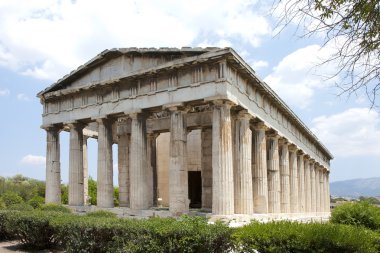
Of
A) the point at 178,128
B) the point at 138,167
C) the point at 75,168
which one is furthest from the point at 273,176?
the point at 75,168

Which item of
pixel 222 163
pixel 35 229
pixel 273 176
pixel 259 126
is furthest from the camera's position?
pixel 273 176

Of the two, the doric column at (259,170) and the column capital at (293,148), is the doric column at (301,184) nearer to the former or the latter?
the column capital at (293,148)

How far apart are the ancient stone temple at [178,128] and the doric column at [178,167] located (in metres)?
0.05

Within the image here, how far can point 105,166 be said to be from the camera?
25047 millimetres

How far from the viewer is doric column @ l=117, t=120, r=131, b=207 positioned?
2822cm

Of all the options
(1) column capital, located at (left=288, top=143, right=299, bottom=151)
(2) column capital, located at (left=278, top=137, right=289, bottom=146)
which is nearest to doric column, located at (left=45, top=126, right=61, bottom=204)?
(2) column capital, located at (left=278, top=137, right=289, bottom=146)

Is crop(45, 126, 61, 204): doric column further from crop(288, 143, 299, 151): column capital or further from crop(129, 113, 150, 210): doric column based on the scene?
crop(288, 143, 299, 151): column capital

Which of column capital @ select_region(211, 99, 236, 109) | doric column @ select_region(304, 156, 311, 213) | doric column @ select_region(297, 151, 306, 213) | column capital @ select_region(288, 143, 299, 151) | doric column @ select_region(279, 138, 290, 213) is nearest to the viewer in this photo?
column capital @ select_region(211, 99, 236, 109)

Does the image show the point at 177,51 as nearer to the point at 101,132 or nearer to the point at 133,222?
the point at 101,132

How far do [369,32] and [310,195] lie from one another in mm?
33665

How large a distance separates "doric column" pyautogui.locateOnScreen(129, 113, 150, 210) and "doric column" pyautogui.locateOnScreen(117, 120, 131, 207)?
17.1 feet

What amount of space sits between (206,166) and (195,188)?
4819 mm

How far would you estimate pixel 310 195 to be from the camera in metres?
40.5

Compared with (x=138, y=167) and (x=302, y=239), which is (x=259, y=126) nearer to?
(x=138, y=167)
